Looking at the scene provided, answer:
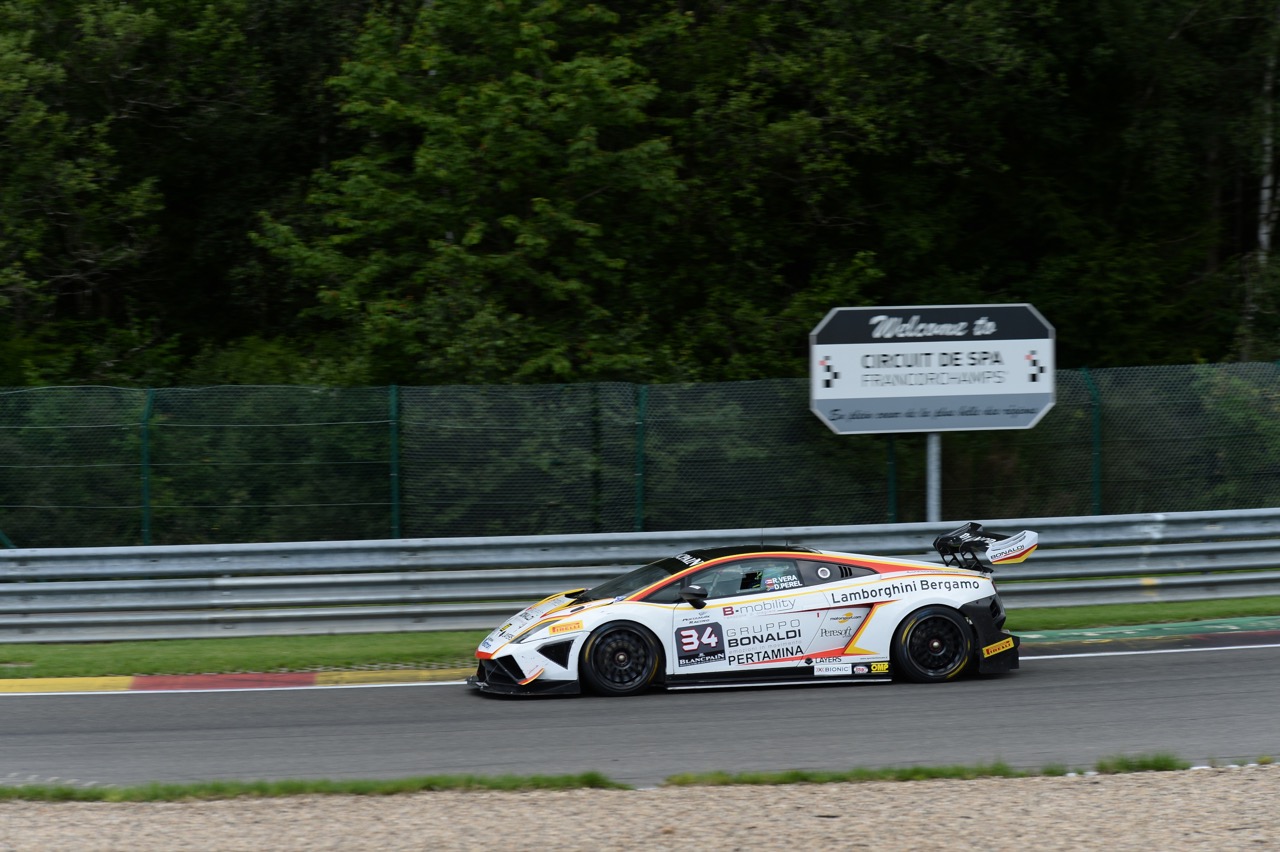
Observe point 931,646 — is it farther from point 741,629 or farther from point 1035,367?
point 1035,367

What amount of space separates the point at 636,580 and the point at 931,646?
8.20 feet

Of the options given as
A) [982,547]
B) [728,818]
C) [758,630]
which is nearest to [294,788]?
[728,818]

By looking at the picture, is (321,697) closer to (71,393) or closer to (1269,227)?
(71,393)

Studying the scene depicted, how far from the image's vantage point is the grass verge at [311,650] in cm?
1234

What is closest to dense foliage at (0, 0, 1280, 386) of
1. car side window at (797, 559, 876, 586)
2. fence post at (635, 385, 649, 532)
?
fence post at (635, 385, 649, 532)

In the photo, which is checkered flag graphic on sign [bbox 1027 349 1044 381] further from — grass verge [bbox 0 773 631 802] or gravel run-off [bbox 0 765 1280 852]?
grass verge [bbox 0 773 631 802]

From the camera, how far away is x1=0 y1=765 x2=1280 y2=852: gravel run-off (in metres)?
6.55

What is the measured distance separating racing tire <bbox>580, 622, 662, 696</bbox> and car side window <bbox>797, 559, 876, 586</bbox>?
1391 millimetres

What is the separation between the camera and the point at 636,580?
11.3 meters

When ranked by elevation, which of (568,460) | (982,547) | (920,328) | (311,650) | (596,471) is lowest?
(311,650)

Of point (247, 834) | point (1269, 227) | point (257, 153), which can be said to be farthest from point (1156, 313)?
point (247, 834)

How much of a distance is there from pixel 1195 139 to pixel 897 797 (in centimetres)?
1874

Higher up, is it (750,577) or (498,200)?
(498,200)

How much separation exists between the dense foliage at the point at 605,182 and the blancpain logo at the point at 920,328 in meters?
4.31
